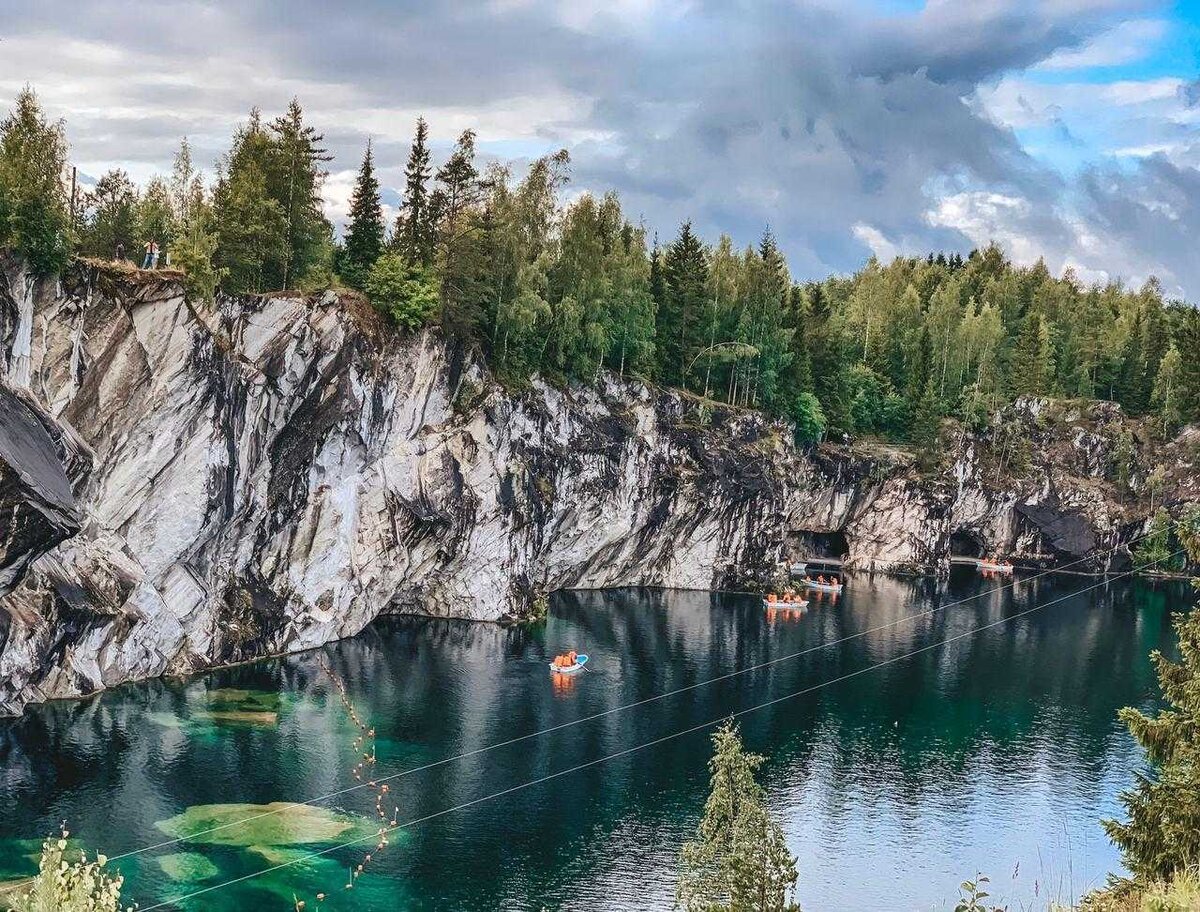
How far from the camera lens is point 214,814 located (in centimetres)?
4694

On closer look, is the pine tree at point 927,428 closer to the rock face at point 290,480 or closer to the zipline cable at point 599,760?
the zipline cable at point 599,760

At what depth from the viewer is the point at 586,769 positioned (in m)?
56.8

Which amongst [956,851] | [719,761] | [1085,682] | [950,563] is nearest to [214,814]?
[719,761]

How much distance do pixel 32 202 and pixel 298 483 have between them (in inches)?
956

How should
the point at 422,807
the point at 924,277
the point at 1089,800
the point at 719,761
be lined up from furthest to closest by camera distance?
the point at 924,277 < the point at 1089,800 < the point at 422,807 < the point at 719,761

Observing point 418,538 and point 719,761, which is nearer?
point 719,761

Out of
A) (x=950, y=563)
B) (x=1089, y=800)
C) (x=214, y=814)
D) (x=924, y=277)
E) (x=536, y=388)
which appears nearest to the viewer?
(x=214, y=814)

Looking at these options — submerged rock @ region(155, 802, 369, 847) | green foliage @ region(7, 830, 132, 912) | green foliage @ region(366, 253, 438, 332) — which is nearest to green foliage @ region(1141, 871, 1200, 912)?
green foliage @ region(7, 830, 132, 912)

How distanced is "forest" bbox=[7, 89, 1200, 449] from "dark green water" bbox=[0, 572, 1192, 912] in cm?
2327

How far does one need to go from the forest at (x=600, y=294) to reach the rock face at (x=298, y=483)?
135 inches

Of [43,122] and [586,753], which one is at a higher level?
[43,122]

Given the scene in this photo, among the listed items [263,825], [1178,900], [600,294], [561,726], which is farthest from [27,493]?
[600,294]

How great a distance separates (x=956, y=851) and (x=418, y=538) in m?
43.8

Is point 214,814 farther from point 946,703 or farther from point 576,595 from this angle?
point 576,595
